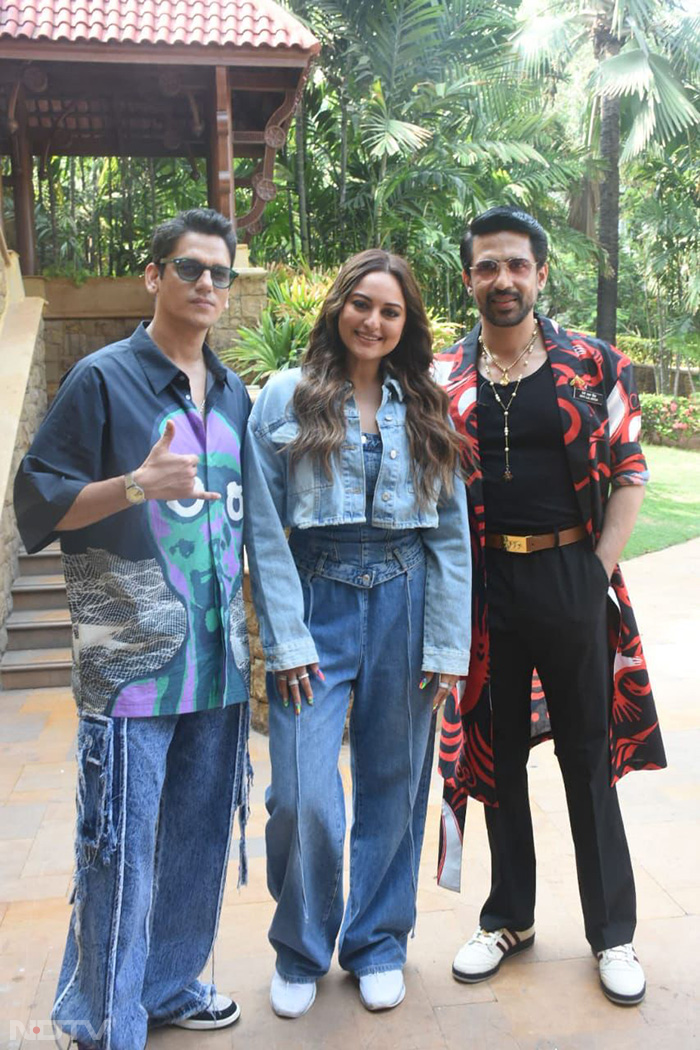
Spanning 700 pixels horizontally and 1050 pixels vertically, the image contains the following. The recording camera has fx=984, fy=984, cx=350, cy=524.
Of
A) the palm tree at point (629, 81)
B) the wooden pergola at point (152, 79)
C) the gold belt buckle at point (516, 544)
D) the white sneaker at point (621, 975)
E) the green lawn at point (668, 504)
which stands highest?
the palm tree at point (629, 81)

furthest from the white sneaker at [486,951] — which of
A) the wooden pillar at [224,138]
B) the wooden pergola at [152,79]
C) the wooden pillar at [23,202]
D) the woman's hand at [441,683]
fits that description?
the wooden pillar at [23,202]

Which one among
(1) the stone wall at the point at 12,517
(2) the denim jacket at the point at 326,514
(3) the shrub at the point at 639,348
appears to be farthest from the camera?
(3) the shrub at the point at 639,348

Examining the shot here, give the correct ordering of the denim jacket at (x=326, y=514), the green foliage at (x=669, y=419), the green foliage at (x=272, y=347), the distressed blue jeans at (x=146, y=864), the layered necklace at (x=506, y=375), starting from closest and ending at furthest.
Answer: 1. the distressed blue jeans at (x=146, y=864)
2. the denim jacket at (x=326, y=514)
3. the layered necklace at (x=506, y=375)
4. the green foliage at (x=272, y=347)
5. the green foliage at (x=669, y=419)

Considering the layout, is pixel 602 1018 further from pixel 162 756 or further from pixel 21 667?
pixel 21 667

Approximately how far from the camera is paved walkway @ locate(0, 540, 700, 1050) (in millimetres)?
2484

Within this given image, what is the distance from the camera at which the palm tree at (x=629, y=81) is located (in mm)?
14125

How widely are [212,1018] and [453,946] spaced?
775mm

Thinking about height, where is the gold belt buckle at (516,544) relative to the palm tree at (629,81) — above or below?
below

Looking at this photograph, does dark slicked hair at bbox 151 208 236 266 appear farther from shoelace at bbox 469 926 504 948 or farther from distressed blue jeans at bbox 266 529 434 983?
shoelace at bbox 469 926 504 948

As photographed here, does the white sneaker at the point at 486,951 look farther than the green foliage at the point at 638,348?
No

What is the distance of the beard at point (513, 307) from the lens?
2.61 metres

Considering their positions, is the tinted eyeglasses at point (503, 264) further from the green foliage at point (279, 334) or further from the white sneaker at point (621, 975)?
the green foliage at point (279, 334)

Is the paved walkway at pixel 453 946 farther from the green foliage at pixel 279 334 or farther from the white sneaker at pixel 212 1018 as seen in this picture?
the green foliage at pixel 279 334

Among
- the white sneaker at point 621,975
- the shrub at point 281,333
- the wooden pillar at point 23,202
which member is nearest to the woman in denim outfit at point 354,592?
the white sneaker at point 621,975
